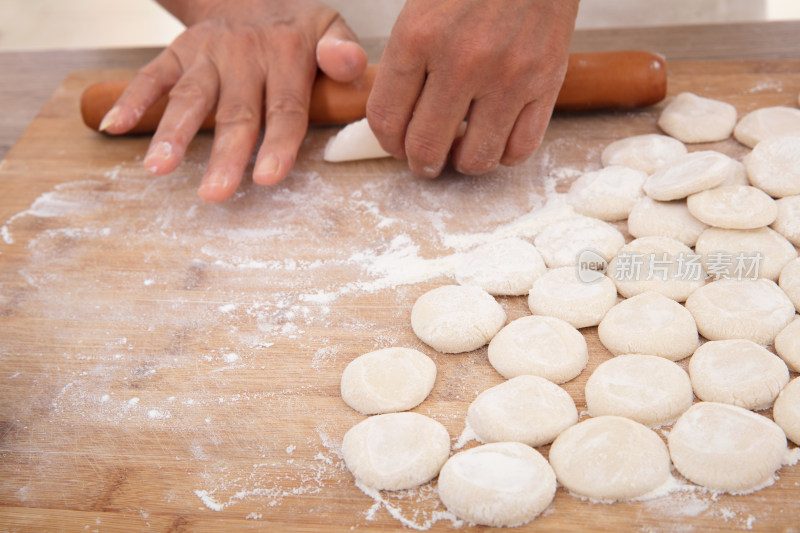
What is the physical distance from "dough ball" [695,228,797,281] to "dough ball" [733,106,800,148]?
1.34 feet

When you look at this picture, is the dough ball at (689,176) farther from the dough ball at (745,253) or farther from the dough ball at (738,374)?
the dough ball at (738,374)

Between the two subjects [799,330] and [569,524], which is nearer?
[569,524]

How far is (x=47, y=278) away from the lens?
179 cm

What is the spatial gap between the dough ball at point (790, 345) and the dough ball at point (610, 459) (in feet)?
1.10

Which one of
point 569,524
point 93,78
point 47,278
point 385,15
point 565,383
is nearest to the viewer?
point 569,524

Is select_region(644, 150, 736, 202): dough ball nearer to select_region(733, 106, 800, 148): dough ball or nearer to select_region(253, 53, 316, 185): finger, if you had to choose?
select_region(733, 106, 800, 148): dough ball

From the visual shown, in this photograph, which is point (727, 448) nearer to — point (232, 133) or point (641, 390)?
point (641, 390)

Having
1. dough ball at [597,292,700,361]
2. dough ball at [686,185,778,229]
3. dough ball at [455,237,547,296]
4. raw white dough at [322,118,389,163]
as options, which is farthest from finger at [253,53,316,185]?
dough ball at [686,185,778,229]

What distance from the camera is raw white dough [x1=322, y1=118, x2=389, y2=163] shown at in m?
2.02

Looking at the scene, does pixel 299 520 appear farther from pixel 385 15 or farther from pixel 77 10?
pixel 77 10

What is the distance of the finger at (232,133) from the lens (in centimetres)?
190

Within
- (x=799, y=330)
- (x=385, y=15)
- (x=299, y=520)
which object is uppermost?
(x=385, y=15)

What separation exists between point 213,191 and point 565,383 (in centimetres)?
104

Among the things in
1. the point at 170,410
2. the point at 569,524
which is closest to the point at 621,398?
the point at 569,524
